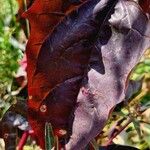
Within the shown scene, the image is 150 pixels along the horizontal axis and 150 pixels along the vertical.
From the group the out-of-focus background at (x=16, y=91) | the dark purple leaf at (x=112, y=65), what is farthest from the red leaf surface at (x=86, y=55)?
the out-of-focus background at (x=16, y=91)

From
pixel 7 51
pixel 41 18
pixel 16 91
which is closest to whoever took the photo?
pixel 41 18

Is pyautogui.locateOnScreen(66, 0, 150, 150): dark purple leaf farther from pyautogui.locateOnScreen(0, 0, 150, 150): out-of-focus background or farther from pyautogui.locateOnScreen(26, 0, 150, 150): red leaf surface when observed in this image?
pyautogui.locateOnScreen(0, 0, 150, 150): out-of-focus background

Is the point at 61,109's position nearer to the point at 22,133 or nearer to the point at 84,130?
the point at 84,130

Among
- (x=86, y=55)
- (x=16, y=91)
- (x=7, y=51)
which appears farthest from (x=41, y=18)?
(x=7, y=51)

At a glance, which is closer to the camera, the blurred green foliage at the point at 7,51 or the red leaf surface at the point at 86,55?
the red leaf surface at the point at 86,55

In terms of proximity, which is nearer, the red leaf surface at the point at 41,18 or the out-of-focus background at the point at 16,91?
the red leaf surface at the point at 41,18

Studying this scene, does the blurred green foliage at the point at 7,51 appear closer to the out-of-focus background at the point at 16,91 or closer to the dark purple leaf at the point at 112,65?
the out-of-focus background at the point at 16,91

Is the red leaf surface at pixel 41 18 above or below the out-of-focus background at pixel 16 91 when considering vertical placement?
above

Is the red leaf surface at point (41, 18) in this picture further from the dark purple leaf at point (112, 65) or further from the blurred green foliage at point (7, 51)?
Result: the blurred green foliage at point (7, 51)

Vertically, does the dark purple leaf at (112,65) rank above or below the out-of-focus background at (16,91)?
above

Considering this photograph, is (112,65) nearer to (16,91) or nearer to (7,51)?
(16,91)

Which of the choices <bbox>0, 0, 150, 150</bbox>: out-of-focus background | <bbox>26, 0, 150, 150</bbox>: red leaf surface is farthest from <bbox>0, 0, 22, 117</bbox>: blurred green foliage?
<bbox>26, 0, 150, 150</bbox>: red leaf surface

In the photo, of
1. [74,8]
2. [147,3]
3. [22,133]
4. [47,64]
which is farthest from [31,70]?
[22,133]
